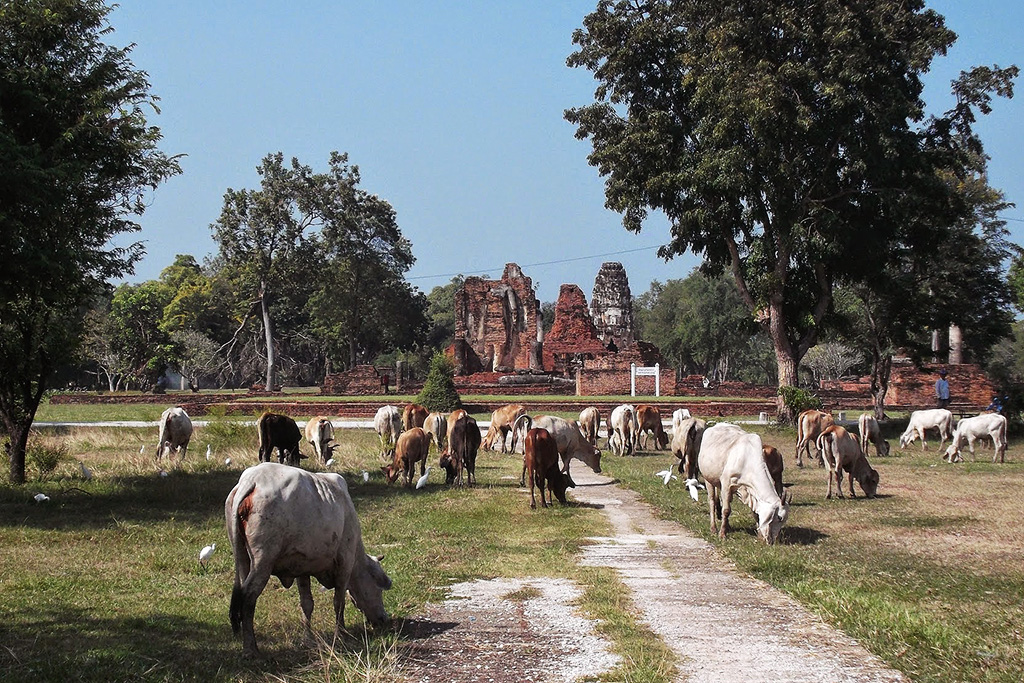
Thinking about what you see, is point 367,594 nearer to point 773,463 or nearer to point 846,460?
point 773,463

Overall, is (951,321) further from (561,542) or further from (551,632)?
(551,632)

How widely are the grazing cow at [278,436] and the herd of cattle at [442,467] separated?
20 millimetres

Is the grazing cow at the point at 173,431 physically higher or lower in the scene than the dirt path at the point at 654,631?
higher

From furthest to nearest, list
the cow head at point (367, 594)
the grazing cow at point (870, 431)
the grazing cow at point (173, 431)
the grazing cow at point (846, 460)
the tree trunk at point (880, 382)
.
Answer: the tree trunk at point (880, 382) < the grazing cow at point (870, 431) < the grazing cow at point (173, 431) < the grazing cow at point (846, 460) < the cow head at point (367, 594)

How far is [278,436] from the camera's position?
1706cm

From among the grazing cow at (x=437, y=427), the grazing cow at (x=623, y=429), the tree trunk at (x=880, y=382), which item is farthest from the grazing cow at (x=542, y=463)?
the tree trunk at (x=880, y=382)

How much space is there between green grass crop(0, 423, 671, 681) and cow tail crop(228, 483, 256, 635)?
0.26m

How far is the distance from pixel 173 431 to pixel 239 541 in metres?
13.6

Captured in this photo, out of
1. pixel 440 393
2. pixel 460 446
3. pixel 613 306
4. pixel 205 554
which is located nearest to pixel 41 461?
pixel 460 446

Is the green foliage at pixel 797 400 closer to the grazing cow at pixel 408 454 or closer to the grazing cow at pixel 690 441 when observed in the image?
the grazing cow at pixel 690 441

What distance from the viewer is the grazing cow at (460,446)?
15766 millimetres

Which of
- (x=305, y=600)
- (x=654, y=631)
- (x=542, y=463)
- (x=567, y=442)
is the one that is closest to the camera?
(x=305, y=600)

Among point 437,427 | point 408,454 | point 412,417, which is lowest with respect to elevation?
point 408,454

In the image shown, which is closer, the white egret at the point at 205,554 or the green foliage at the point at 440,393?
the white egret at the point at 205,554
